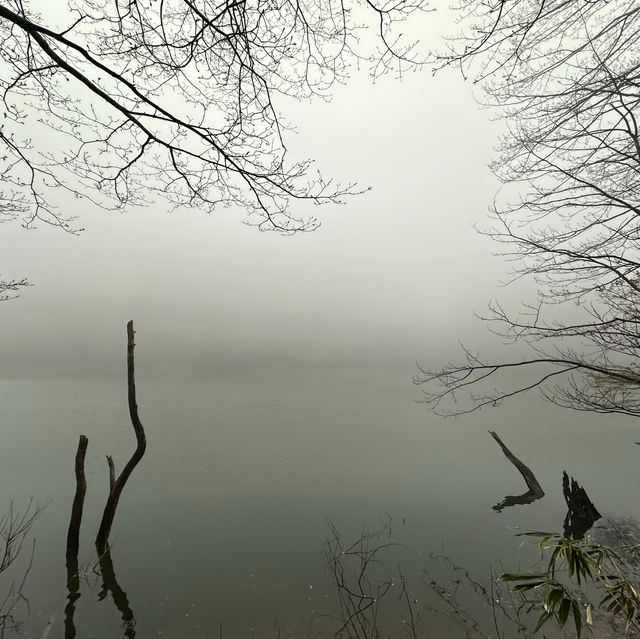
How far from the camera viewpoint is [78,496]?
859 centimetres

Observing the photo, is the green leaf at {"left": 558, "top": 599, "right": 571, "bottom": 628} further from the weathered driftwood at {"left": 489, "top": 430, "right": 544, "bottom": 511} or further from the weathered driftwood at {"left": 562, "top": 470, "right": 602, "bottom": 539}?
the weathered driftwood at {"left": 489, "top": 430, "right": 544, "bottom": 511}

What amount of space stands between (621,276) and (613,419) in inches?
3019

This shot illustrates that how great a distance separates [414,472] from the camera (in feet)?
78.8

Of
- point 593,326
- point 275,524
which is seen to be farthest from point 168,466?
point 593,326

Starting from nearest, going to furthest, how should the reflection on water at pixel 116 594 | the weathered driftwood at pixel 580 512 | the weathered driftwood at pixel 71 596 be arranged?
the weathered driftwood at pixel 71 596, the reflection on water at pixel 116 594, the weathered driftwood at pixel 580 512

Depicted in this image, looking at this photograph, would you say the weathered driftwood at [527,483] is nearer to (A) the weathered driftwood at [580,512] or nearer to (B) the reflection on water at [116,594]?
(A) the weathered driftwood at [580,512]

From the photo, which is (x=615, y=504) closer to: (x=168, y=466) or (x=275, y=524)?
(x=275, y=524)

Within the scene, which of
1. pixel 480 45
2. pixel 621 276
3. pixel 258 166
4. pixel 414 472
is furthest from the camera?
pixel 414 472

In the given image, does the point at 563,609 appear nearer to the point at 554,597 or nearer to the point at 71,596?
the point at 554,597

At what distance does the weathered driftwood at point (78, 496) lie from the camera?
8383 mm

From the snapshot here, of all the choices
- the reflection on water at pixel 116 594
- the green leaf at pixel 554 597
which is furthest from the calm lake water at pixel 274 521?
the green leaf at pixel 554 597

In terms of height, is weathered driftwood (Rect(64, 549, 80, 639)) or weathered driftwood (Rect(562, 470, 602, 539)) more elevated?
weathered driftwood (Rect(64, 549, 80, 639))

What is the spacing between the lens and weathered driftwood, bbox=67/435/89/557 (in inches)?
330

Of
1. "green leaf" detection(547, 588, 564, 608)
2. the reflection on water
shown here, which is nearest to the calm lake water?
the reflection on water
